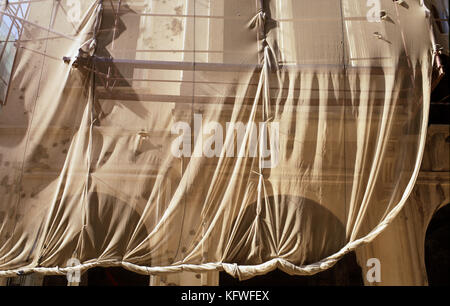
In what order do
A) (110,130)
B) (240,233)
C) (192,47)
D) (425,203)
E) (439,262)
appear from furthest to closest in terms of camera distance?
(439,262) → (425,203) → (192,47) → (110,130) → (240,233)

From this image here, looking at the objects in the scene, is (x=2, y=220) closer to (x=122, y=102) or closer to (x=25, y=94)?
(x=25, y=94)

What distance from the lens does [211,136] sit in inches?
188

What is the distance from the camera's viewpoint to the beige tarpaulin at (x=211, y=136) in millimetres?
4406

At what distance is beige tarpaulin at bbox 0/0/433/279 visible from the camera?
4.41m

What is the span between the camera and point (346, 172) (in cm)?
466

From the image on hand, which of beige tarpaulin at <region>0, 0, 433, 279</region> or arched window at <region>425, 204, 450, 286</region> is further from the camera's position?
arched window at <region>425, 204, 450, 286</region>

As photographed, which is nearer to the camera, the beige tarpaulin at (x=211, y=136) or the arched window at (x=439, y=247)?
the beige tarpaulin at (x=211, y=136)

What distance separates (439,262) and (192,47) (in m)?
6.45

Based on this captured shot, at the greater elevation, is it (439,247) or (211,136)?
(211,136)

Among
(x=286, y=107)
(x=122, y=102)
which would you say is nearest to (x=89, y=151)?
(x=122, y=102)

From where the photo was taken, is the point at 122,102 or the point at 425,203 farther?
the point at 425,203

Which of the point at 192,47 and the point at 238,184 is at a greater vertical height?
the point at 192,47

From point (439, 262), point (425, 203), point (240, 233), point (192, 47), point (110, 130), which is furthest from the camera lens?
point (439, 262)

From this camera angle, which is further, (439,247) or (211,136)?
(439,247)
